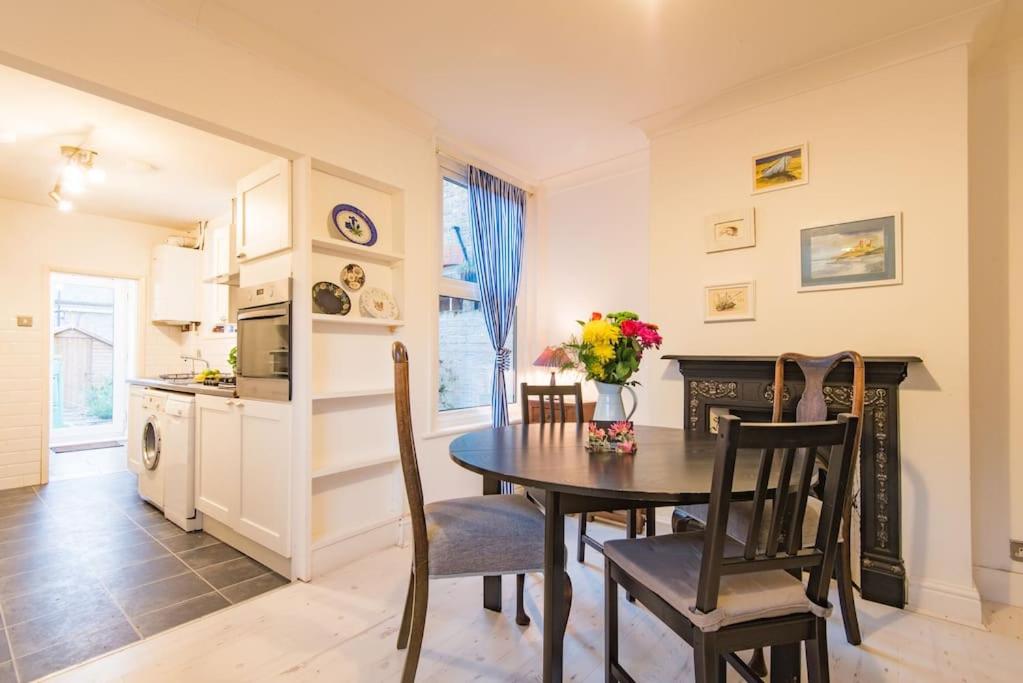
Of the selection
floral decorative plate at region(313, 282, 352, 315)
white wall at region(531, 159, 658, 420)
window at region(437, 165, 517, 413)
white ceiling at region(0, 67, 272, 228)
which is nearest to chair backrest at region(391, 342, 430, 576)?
floral decorative plate at region(313, 282, 352, 315)

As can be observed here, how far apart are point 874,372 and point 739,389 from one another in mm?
598

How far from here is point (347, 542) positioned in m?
2.43

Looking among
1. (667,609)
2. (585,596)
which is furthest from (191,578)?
(667,609)

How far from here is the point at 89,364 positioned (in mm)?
5574

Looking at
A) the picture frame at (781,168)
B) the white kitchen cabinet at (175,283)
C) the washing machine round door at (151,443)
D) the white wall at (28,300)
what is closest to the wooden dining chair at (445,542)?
the picture frame at (781,168)

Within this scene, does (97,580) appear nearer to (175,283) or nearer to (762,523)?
(762,523)

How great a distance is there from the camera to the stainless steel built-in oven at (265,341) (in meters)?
2.28

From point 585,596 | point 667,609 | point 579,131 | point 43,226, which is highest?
point 579,131

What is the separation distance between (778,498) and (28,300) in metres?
5.82

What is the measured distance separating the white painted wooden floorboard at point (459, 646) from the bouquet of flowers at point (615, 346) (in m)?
1.06

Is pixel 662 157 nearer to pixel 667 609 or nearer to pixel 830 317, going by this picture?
pixel 830 317

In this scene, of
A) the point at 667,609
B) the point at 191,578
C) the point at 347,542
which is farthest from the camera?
the point at 347,542

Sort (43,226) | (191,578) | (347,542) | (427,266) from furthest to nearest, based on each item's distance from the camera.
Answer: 1. (43,226)
2. (427,266)
3. (347,542)
4. (191,578)

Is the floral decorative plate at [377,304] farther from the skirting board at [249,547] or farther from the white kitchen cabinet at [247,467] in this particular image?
the skirting board at [249,547]
